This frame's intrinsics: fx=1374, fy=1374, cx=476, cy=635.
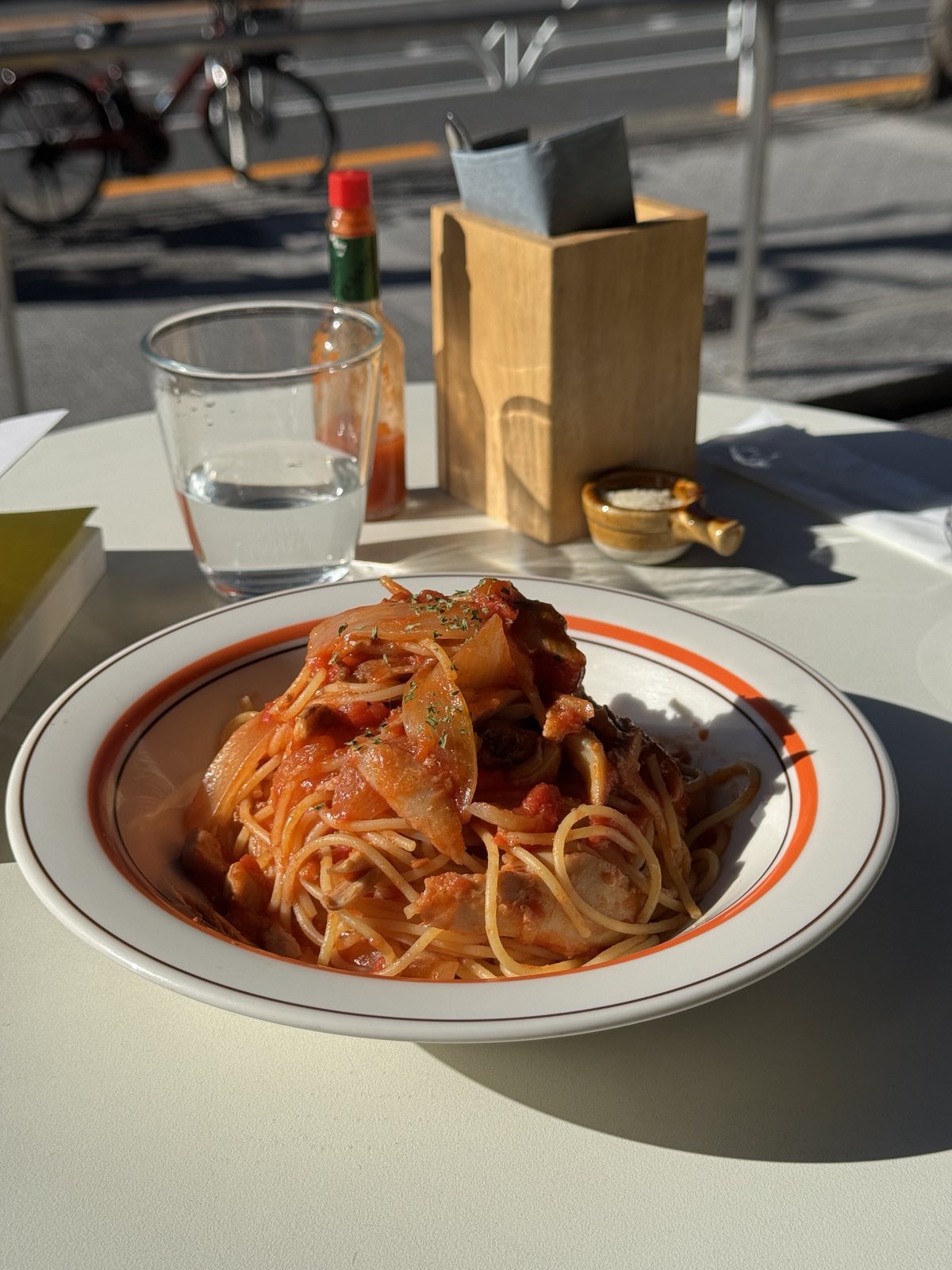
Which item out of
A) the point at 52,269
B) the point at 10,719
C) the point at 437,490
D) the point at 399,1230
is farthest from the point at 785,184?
the point at 399,1230

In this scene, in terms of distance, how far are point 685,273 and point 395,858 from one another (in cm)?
76

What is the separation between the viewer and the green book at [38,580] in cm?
116

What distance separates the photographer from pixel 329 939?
0.83m

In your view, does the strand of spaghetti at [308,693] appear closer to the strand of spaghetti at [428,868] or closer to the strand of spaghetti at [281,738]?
the strand of spaghetti at [281,738]

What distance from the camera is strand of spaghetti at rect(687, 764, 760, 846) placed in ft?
3.04

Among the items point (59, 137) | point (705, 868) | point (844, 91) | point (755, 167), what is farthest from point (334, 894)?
point (844, 91)

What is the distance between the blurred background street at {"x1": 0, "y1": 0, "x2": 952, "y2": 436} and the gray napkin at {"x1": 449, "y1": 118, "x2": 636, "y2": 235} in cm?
113

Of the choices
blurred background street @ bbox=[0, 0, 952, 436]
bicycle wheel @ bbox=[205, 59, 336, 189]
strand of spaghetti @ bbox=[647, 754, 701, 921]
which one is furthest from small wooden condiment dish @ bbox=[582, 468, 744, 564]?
bicycle wheel @ bbox=[205, 59, 336, 189]

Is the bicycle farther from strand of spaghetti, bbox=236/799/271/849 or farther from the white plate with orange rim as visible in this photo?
strand of spaghetti, bbox=236/799/271/849

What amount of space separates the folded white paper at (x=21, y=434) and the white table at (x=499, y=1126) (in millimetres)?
332

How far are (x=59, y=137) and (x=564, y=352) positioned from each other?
5.35 m

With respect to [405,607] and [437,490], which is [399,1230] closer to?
[405,607]

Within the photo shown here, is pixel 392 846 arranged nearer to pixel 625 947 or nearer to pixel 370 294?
pixel 625 947

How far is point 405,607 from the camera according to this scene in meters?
0.95
